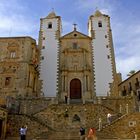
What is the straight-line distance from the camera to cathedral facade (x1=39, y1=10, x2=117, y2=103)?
3067cm

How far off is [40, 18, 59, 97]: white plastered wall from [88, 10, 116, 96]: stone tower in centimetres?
582

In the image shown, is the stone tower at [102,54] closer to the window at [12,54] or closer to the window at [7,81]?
the window at [12,54]

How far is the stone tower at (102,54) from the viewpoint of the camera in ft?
101

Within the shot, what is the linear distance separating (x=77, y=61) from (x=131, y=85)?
34.0 feet

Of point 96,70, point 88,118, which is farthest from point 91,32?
point 88,118

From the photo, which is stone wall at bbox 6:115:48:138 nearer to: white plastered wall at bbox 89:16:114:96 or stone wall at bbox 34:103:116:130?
stone wall at bbox 34:103:116:130

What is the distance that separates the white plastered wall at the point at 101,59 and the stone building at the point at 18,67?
29.2 ft

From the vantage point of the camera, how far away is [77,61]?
33.0m

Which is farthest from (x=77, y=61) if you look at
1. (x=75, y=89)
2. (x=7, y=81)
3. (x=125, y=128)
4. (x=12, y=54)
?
(x=125, y=128)

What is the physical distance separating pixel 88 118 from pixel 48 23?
63.5ft

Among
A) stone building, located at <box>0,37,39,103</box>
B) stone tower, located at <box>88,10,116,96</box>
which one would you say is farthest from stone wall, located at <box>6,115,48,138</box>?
stone tower, located at <box>88,10,116,96</box>

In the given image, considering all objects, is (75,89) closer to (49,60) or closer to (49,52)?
(49,60)

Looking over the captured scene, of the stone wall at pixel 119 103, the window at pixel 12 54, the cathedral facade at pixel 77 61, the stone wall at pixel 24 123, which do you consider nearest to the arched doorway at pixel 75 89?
the cathedral facade at pixel 77 61

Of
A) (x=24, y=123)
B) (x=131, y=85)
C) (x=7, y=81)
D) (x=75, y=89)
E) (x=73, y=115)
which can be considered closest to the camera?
(x=24, y=123)
